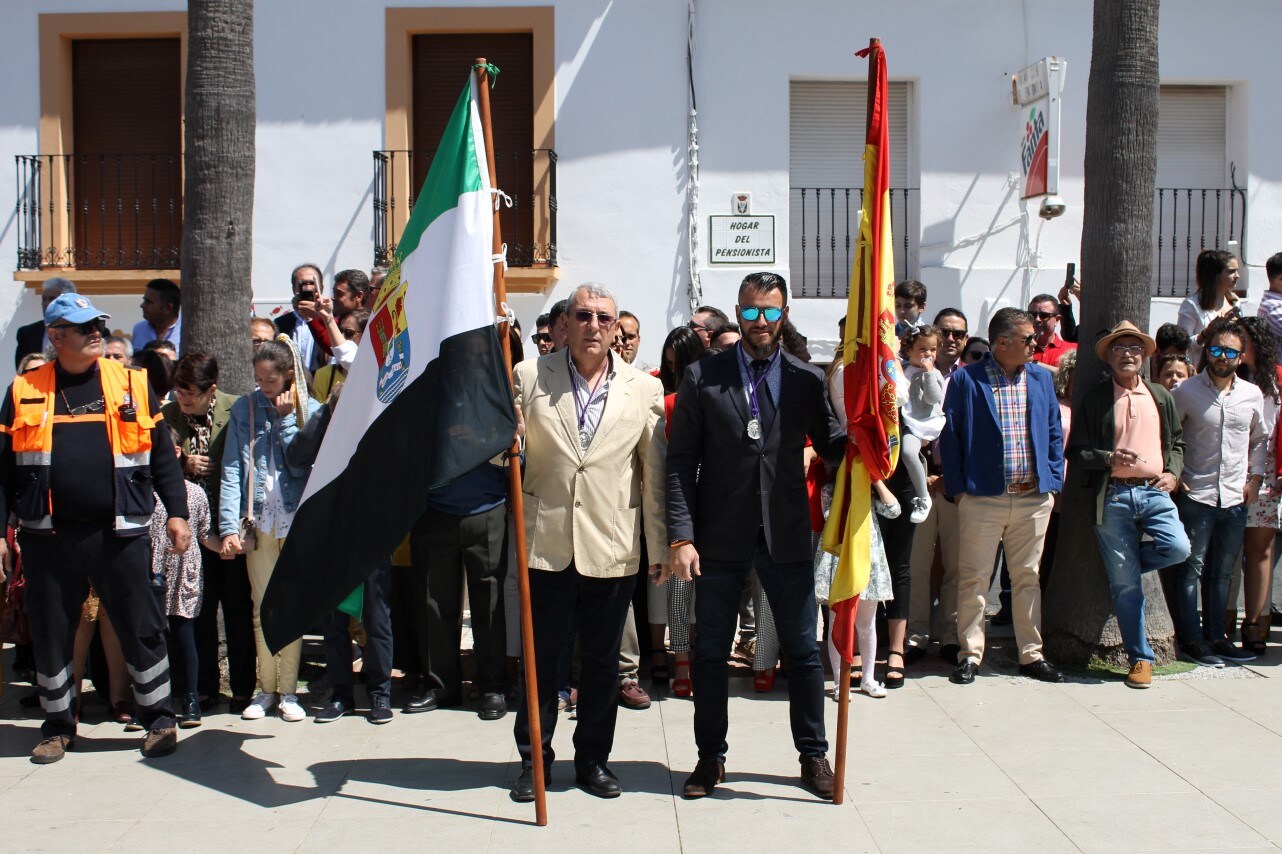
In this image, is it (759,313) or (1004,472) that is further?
(1004,472)

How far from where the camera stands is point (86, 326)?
19.4 feet

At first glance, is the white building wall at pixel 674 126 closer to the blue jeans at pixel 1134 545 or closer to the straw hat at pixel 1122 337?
the straw hat at pixel 1122 337

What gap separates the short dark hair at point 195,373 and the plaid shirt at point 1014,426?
4.15 metres

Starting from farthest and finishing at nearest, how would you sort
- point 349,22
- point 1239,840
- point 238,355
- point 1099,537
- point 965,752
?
point 349,22
point 238,355
point 1099,537
point 965,752
point 1239,840

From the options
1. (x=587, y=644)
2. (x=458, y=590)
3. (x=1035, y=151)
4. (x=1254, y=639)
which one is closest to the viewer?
(x=587, y=644)

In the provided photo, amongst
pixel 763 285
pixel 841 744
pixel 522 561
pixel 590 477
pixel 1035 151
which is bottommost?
pixel 841 744

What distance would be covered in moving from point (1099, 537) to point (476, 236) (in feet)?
13.2

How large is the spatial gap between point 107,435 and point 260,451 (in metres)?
0.80

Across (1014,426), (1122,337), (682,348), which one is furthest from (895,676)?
(1122,337)

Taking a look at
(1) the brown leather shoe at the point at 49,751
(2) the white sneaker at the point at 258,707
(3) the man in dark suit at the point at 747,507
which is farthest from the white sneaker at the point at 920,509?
(1) the brown leather shoe at the point at 49,751

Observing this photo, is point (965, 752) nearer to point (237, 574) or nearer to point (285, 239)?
point (237, 574)

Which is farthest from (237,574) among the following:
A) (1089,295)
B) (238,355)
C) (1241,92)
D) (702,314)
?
(1241,92)

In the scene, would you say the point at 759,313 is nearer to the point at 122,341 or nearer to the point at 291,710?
the point at 291,710

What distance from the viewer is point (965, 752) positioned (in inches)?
231
